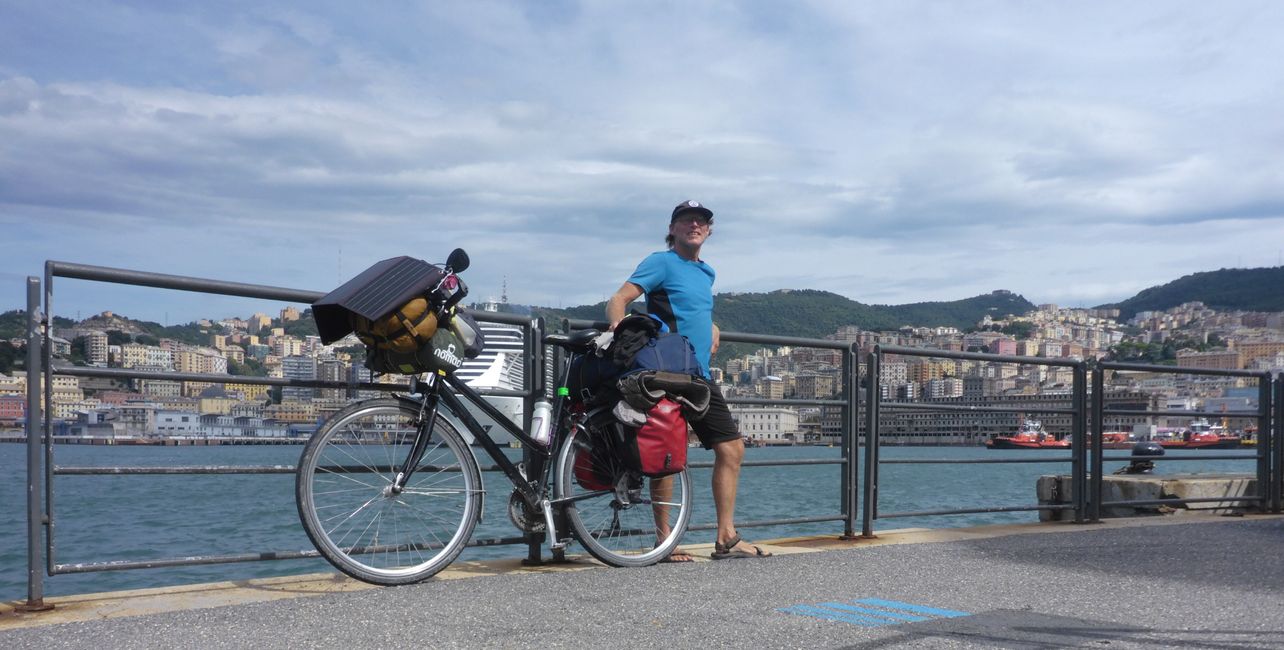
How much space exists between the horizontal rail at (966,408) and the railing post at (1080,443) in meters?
0.08

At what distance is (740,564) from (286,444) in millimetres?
1686

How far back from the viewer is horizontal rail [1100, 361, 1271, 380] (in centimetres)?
690

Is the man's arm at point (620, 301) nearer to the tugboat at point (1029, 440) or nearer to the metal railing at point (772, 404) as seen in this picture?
the metal railing at point (772, 404)

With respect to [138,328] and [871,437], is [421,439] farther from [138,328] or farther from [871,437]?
[871,437]

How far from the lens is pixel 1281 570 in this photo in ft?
14.8

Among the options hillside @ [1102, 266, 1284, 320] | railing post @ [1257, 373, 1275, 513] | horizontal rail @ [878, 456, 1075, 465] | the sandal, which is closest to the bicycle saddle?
the sandal

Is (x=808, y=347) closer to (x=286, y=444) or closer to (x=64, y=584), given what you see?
(x=286, y=444)

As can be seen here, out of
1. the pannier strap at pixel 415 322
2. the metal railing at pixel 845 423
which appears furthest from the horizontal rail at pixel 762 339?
the pannier strap at pixel 415 322

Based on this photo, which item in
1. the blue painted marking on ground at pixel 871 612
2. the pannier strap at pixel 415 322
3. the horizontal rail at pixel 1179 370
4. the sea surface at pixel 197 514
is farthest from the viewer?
the horizontal rail at pixel 1179 370

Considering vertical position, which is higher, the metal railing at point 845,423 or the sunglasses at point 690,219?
the sunglasses at point 690,219

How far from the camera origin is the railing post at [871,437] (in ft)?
19.2

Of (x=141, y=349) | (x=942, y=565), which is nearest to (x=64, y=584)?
(x=141, y=349)

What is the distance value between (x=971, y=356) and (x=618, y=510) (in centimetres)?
257

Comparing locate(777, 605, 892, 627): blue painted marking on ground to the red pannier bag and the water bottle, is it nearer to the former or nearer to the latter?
the red pannier bag
